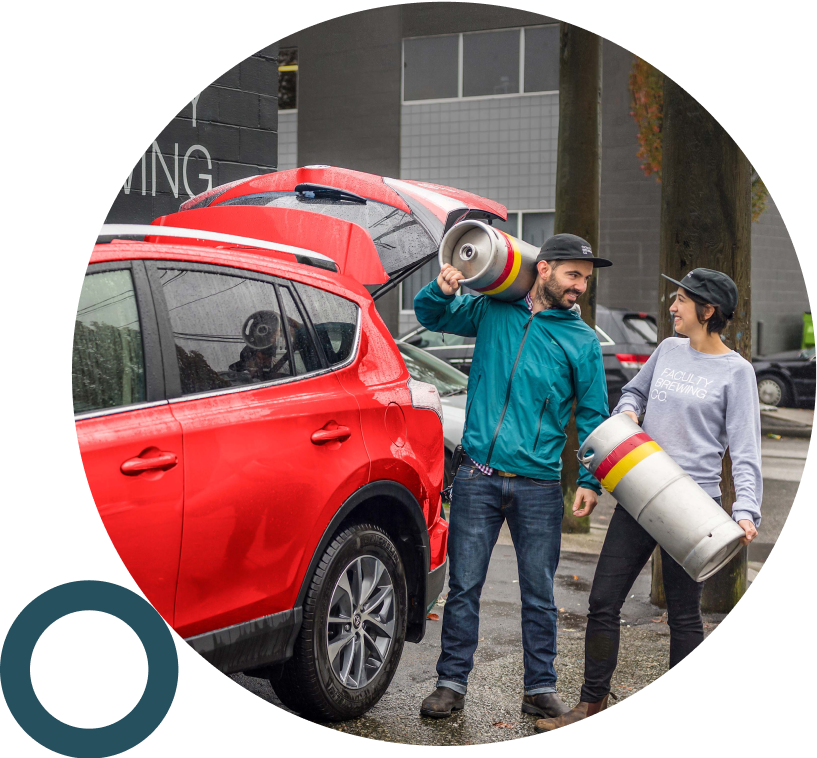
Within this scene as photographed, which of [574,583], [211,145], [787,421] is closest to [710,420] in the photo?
[574,583]

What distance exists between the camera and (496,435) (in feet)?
12.6

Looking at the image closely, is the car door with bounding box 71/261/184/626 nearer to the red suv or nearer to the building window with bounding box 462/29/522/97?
the red suv

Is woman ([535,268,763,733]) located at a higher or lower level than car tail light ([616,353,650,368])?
higher

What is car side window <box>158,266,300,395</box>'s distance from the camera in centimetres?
304

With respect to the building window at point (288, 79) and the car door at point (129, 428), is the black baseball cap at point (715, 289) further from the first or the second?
the building window at point (288, 79)

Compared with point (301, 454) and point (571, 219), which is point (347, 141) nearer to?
point (571, 219)

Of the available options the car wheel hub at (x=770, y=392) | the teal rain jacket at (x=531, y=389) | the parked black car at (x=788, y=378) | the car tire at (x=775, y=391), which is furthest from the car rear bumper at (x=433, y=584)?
the car wheel hub at (x=770, y=392)

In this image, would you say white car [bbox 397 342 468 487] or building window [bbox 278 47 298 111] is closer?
white car [bbox 397 342 468 487]

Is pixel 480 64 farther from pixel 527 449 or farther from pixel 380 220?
pixel 527 449

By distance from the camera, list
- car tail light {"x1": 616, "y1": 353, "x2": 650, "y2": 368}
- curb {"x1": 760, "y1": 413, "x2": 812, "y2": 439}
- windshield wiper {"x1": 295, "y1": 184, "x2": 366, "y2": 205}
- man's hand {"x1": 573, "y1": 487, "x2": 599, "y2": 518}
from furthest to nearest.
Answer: curb {"x1": 760, "y1": 413, "x2": 812, "y2": 439} < car tail light {"x1": 616, "y1": 353, "x2": 650, "y2": 368} < windshield wiper {"x1": 295, "y1": 184, "x2": 366, "y2": 205} < man's hand {"x1": 573, "y1": 487, "x2": 599, "y2": 518}

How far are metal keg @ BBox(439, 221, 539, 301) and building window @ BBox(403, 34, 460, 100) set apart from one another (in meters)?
16.2

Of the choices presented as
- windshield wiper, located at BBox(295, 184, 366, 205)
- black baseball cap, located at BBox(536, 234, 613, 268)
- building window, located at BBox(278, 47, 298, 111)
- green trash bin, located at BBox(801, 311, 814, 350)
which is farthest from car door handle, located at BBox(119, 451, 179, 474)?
green trash bin, located at BBox(801, 311, 814, 350)

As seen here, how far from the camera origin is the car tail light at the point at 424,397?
158 inches

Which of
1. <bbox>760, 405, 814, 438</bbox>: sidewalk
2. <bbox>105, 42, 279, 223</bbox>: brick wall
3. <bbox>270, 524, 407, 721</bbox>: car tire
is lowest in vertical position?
<bbox>760, 405, 814, 438</bbox>: sidewalk
